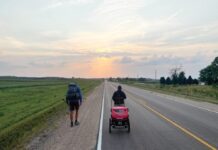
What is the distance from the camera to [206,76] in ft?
429

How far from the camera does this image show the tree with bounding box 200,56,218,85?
12567cm

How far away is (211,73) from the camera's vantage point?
5059 inches

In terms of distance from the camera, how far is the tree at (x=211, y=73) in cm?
12567

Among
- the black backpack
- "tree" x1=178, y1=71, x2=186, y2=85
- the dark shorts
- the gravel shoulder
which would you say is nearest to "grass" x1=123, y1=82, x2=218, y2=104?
the dark shorts

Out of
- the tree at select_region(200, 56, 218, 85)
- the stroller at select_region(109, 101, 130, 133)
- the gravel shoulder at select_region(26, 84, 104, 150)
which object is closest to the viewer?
the gravel shoulder at select_region(26, 84, 104, 150)

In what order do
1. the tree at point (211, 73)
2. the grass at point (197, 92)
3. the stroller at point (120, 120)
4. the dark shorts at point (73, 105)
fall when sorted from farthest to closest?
1. the tree at point (211, 73)
2. the grass at point (197, 92)
3. the dark shorts at point (73, 105)
4. the stroller at point (120, 120)

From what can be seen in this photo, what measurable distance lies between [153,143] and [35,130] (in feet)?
22.0

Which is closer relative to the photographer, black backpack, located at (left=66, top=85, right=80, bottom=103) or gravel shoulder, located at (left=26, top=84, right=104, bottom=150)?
gravel shoulder, located at (left=26, top=84, right=104, bottom=150)

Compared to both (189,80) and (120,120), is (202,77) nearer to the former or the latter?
(189,80)

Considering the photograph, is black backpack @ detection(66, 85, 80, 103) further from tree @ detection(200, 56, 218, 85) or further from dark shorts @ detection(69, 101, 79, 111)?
tree @ detection(200, 56, 218, 85)

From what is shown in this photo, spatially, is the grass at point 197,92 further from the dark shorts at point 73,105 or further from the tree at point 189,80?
the tree at point 189,80

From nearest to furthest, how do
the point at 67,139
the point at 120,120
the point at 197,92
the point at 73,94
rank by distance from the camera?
1. the point at 67,139
2. the point at 120,120
3. the point at 73,94
4. the point at 197,92

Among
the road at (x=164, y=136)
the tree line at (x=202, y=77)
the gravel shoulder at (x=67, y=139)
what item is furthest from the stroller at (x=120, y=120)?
the tree line at (x=202, y=77)

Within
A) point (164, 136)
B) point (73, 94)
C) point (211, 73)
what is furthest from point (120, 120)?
point (211, 73)
